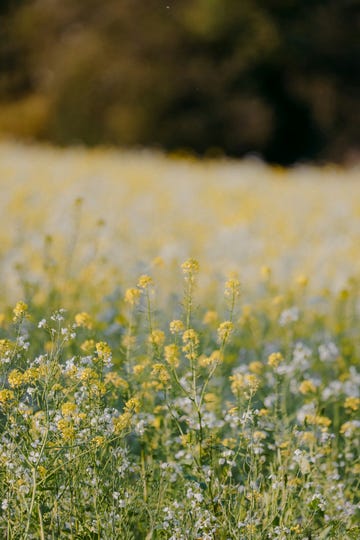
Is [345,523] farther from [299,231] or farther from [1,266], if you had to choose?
[299,231]

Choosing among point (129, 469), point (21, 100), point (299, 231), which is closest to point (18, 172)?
point (299, 231)

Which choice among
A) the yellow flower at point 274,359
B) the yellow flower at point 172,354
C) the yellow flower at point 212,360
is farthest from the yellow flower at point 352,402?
the yellow flower at point 172,354

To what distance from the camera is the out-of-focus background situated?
17.3 metres

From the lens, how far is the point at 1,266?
18.6 ft

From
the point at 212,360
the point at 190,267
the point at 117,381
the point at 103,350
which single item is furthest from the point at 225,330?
the point at 117,381

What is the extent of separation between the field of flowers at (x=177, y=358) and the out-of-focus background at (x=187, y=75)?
21.1 feet

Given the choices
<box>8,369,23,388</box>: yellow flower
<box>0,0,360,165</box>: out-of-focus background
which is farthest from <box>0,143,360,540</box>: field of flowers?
<box>0,0,360,165</box>: out-of-focus background

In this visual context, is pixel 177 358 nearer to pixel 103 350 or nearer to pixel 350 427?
pixel 103 350

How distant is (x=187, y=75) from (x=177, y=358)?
51.7ft

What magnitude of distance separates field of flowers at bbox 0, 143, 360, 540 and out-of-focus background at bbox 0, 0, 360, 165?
6432 millimetres

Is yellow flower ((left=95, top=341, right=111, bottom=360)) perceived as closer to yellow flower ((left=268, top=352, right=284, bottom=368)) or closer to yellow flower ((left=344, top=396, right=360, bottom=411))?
yellow flower ((left=268, top=352, right=284, bottom=368))

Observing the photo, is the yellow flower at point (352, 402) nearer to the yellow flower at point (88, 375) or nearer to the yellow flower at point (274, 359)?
the yellow flower at point (274, 359)

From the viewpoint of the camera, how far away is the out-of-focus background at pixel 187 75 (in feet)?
56.7

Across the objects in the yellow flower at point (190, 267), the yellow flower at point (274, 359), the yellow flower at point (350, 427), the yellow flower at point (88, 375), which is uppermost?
the yellow flower at point (190, 267)
